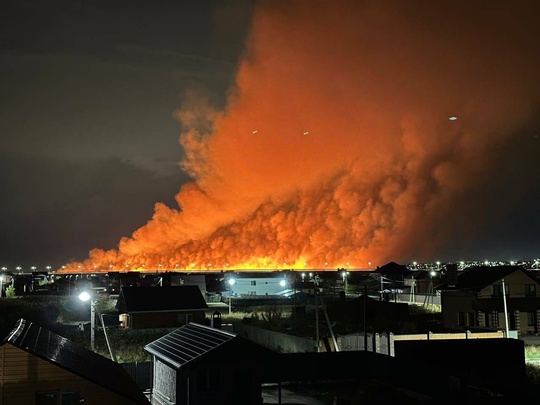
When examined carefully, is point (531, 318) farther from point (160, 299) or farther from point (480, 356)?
point (160, 299)

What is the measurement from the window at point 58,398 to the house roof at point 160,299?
946 inches

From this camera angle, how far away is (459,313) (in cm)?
3550

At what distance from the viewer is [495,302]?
1371 inches

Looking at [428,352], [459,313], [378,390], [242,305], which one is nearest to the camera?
[378,390]

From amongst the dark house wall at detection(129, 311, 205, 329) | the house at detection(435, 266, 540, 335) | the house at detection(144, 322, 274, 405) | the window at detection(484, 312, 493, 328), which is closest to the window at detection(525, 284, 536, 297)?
the house at detection(435, 266, 540, 335)

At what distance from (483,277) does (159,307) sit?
19139mm

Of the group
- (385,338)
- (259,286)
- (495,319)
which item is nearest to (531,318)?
(495,319)

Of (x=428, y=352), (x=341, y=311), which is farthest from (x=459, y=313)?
(x=428, y=352)

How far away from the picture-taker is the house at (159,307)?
36750 mm

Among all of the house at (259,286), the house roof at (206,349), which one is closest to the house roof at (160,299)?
the house roof at (206,349)

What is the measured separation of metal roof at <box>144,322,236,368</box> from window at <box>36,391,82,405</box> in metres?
3.35

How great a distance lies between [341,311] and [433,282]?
25515mm

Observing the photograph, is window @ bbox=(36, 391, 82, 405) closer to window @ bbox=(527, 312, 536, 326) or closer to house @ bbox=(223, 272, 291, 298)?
window @ bbox=(527, 312, 536, 326)

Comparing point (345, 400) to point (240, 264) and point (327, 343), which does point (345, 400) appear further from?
point (240, 264)
